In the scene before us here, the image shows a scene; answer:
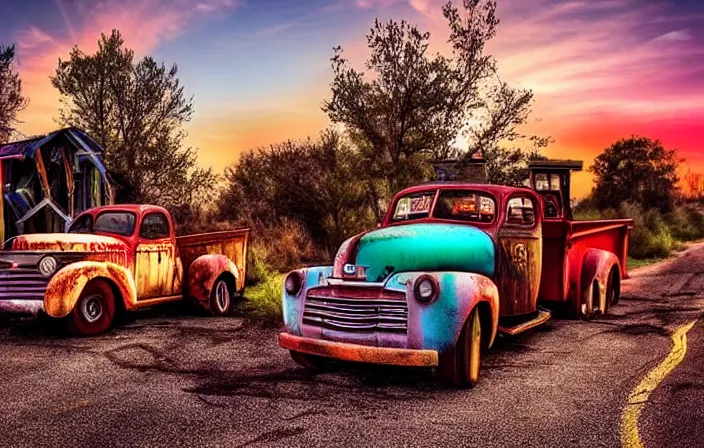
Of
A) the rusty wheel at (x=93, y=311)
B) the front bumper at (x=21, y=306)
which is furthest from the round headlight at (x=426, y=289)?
the front bumper at (x=21, y=306)

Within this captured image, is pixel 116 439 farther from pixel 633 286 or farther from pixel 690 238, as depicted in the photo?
pixel 690 238

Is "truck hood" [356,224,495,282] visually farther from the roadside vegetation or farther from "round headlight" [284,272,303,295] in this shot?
the roadside vegetation

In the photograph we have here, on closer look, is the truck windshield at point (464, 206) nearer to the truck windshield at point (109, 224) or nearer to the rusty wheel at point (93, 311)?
the rusty wheel at point (93, 311)

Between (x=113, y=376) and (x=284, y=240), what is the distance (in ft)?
40.1

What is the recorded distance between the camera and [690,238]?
85.4 feet

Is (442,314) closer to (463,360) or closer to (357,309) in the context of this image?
(463,360)

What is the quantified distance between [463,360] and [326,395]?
119 cm

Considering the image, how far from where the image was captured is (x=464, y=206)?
7176mm

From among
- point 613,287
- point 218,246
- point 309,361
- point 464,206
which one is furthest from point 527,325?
point 218,246

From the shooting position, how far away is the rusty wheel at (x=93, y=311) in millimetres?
8289

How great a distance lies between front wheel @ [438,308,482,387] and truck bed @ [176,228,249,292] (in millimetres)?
5892

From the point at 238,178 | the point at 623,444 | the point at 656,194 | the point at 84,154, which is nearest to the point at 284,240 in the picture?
the point at 84,154

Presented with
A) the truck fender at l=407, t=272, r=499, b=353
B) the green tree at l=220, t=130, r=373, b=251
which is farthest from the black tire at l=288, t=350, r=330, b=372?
the green tree at l=220, t=130, r=373, b=251

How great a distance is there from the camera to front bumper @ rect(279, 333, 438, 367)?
209 inches
